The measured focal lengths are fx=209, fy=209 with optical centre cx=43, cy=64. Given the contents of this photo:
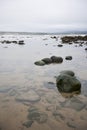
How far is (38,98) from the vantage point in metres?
6.52

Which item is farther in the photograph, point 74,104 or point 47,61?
point 47,61

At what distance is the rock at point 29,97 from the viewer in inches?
250

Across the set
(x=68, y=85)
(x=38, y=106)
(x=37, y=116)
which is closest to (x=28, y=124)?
(x=37, y=116)

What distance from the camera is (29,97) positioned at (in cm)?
657

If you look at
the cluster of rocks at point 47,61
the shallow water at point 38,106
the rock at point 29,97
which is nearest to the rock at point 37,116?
the shallow water at point 38,106

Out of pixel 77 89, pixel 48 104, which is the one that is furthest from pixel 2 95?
pixel 77 89

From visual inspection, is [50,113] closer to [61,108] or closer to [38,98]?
[61,108]

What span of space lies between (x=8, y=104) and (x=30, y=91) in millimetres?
→ 1316

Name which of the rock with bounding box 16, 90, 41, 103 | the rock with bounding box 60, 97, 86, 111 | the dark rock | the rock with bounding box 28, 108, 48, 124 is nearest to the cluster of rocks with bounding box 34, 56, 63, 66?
the rock with bounding box 16, 90, 41, 103

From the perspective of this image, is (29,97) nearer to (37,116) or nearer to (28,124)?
(37,116)

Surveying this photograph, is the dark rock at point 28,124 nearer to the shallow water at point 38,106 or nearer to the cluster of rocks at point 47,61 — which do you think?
the shallow water at point 38,106

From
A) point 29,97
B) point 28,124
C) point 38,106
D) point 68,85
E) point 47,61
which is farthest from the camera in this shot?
point 47,61

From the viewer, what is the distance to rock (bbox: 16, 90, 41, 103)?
20.8 feet

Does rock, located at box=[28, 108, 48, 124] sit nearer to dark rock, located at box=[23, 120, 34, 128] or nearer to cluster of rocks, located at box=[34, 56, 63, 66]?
dark rock, located at box=[23, 120, 34, 128]
